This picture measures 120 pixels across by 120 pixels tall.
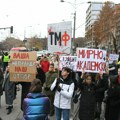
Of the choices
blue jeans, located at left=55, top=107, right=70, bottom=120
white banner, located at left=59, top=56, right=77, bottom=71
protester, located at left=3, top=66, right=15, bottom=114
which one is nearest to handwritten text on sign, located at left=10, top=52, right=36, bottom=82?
protester, located at left=3, top=66, right=15, bottom=114

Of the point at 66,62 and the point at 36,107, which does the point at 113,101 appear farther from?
the point at 66,62

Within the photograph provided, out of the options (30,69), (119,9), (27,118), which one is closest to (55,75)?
(30,69)

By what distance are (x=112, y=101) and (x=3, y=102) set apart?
5.35m

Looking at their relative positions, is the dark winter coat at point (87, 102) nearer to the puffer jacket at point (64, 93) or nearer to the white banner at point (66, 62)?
the puffer jacket at point (64, 93)

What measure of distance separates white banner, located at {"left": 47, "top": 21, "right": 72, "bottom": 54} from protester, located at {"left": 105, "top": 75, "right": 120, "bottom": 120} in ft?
10.1

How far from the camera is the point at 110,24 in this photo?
7500 cm

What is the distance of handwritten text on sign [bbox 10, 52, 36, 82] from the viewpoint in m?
9.97

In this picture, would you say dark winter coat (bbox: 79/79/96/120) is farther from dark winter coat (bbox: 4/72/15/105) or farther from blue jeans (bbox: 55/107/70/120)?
dark winter coat (bbox: 4/72/15/105)

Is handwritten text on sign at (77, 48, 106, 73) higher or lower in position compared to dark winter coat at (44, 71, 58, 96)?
higher

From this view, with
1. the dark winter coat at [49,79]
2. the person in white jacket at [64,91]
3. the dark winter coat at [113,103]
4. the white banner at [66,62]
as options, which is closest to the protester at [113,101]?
the dark winter coat at [113,103]

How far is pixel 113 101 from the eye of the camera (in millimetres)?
8195

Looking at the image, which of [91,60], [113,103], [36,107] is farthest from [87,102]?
[36,107]

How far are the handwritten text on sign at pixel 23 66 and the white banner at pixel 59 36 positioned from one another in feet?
3.39

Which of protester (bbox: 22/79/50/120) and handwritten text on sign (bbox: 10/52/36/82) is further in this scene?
handwritten text on sign (bbox: 10/52/36/82)
